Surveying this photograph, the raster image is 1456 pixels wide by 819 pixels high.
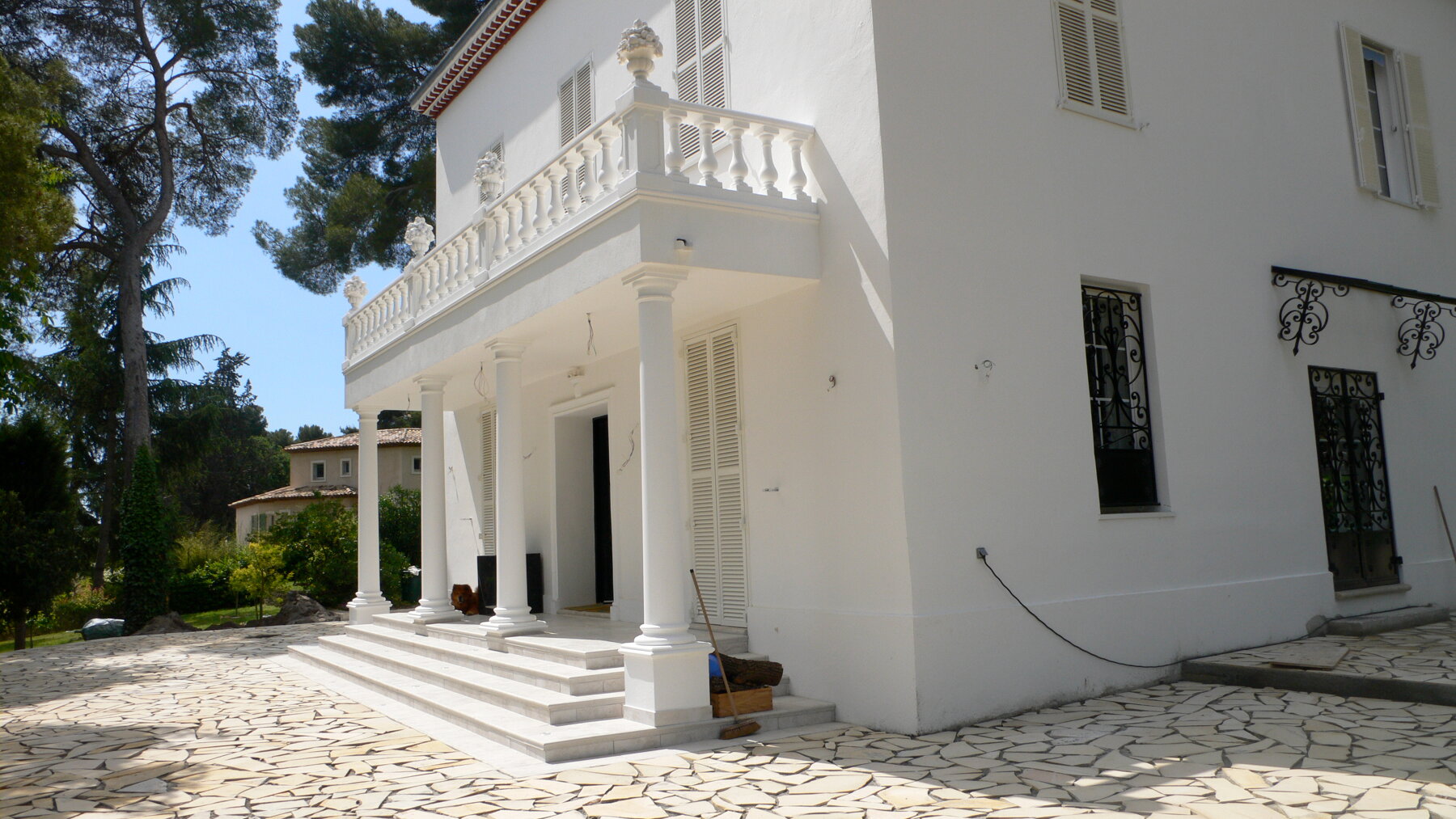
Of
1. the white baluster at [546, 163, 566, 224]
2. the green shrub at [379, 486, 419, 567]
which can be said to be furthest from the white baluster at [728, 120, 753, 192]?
the green shrub at [379, 486, 419, 567]

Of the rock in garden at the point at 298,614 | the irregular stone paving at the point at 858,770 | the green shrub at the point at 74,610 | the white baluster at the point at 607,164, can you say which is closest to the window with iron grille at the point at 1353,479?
the irregular stone paving at the point at 858,770

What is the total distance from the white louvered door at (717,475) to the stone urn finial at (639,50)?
2.51 meters

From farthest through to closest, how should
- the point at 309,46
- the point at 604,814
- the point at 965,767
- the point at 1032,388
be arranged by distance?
the point at 309,46
the point at 1032,388
the point at 965,767
the point at 604,814

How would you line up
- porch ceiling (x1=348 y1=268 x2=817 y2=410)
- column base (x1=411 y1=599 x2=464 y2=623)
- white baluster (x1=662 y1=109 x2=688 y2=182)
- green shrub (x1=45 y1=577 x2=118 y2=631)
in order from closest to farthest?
white baluster (x1=662 y1=109 x2=688 y2=182) < porch ceiling (x1=348 y1=268 x2=817 y2=410) < column base (x1=411 y1=599 x2=464 y2=623) < green shrub (x1=45 y1=577 x2=118 y2=631)

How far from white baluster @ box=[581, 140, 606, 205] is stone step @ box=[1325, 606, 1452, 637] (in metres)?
8.09

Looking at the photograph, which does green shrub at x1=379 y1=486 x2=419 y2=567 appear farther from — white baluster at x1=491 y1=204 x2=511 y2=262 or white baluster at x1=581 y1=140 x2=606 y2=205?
white baluster at x1=581 y1=140 x2=606 y2=205

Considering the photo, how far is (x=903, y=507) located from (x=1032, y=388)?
171cm

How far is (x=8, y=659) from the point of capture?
48.8ft

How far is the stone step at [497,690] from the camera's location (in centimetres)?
727

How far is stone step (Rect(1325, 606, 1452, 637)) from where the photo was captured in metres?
9.54

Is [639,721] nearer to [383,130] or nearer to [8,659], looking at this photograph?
[8,659]

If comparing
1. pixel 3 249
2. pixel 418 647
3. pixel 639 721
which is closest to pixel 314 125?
pixel 3 249

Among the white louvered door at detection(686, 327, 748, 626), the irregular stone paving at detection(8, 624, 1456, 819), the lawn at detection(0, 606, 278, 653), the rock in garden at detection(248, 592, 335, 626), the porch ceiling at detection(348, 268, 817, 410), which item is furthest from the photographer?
the lawn at detection(0, 606, 278, 653)

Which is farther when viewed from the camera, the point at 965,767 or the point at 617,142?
the point at 617,142
